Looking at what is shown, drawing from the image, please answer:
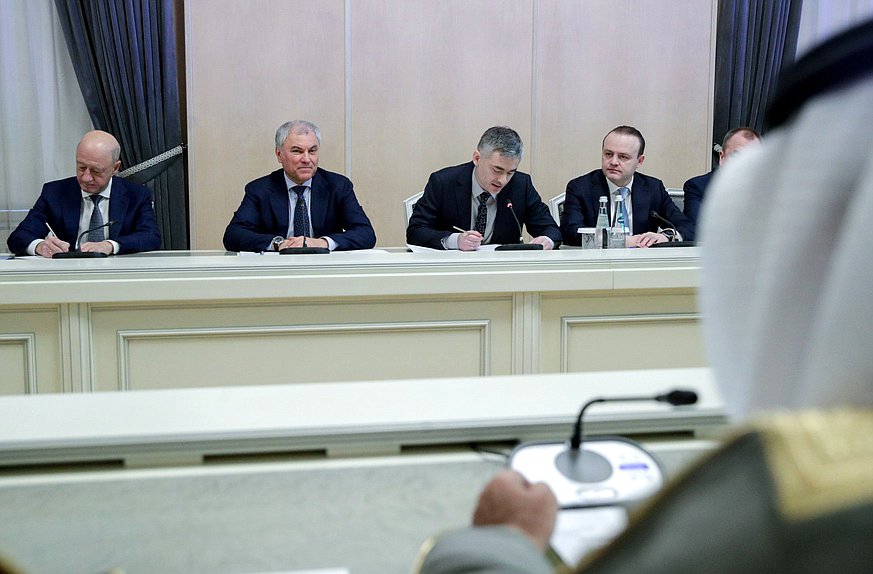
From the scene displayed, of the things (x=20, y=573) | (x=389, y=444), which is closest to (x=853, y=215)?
(x=20, y=573)

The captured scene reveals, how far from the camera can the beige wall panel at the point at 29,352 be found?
266 centimetres

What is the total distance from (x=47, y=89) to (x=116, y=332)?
3390 mm

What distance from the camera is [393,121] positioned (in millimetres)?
5844

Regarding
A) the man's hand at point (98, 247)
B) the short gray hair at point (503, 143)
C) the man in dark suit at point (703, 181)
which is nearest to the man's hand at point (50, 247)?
the man's hand at point (98, 247)

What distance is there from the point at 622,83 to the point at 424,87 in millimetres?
1430

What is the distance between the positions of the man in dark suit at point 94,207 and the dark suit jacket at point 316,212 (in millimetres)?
498

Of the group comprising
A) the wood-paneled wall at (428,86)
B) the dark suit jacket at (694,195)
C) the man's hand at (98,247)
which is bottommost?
the man's hand at (98,247)

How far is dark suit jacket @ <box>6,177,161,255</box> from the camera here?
4408mm

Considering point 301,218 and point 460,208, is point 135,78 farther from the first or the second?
point 460,208

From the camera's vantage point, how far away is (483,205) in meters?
4.83

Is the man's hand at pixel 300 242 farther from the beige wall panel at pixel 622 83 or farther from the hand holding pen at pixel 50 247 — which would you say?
the beige wall panel at pixel 622 83

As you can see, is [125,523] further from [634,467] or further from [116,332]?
[116,332]

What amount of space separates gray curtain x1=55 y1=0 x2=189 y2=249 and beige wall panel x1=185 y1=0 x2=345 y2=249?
0.15 meters

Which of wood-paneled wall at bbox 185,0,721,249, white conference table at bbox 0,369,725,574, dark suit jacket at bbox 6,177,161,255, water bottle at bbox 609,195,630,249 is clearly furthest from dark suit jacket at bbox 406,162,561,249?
white conference table at bbox 0,369,725,574
